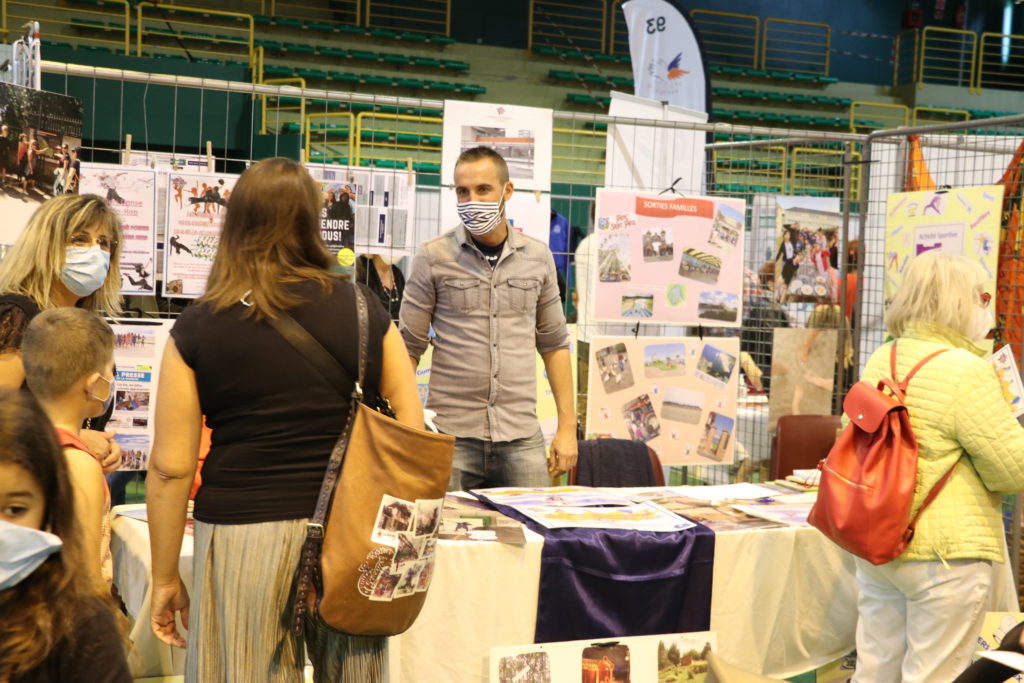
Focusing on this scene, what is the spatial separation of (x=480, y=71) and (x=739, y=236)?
9416 millimetres

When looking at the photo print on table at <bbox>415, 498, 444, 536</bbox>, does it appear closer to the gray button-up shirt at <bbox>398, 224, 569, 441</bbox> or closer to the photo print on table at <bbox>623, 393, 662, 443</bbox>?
the gray button-up shirt at <bbox>398, 224, 569, 441</bbox>

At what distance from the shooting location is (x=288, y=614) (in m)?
1.81

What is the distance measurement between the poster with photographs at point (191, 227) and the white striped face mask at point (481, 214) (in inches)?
39.0

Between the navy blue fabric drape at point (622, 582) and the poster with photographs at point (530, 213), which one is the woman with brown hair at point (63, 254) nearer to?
the navy blue fabric drape at point (622, 582)

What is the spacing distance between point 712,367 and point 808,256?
887 mm

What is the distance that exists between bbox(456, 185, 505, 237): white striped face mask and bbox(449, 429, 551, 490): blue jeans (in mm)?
669

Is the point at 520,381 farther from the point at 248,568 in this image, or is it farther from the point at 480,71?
the point at 480,71

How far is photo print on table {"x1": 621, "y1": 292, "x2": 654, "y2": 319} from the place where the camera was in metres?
4.34

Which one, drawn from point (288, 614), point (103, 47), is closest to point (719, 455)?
point (288, 614)

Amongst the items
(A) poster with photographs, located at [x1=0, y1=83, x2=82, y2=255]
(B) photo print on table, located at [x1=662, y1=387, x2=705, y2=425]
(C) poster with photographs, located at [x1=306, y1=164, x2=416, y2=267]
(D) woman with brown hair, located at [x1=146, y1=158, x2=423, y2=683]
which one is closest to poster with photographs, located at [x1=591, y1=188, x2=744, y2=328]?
(B) photo print on table, located at [x1=662, y1=387, x2=705, y2=425]

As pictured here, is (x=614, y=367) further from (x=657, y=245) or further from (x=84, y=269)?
(x=84, y=269)

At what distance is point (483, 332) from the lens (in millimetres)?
3146

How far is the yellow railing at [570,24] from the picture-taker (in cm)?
1401

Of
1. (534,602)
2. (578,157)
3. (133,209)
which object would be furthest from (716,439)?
(578,157)
